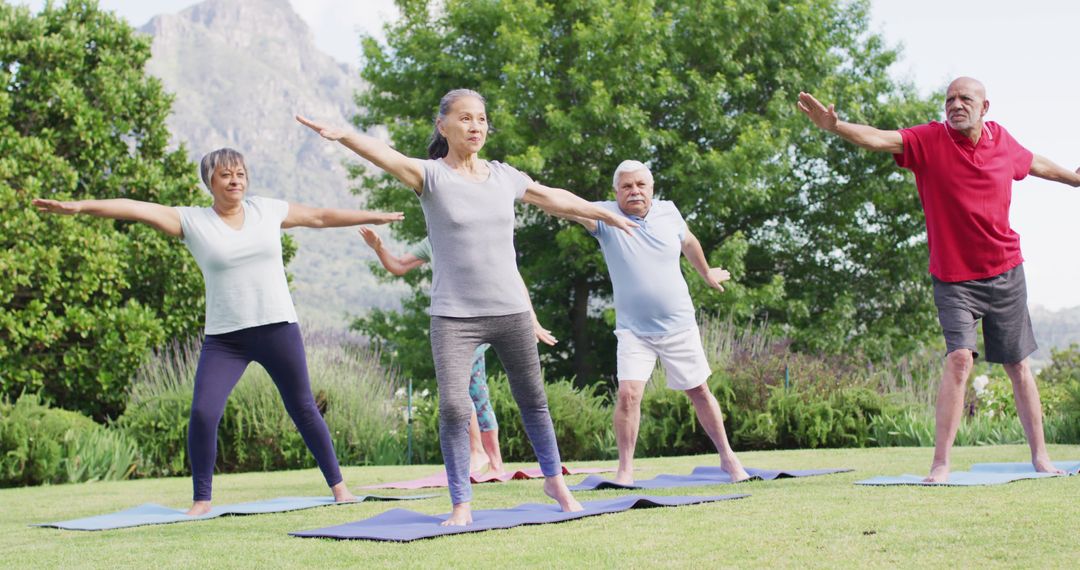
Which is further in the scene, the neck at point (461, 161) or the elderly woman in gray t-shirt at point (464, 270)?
the neck at point (461, 161)

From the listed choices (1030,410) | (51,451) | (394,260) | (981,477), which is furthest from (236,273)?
(51,451)

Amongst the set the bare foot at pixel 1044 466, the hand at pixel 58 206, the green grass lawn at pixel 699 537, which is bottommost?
the green grass lawn at pixel 699 537

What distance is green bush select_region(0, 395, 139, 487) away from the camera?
32.8ft

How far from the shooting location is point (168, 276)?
14781 millimetres

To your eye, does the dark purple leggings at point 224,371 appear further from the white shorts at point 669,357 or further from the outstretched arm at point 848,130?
the outstretched arm at point 848,130

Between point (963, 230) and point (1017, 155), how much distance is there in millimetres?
626

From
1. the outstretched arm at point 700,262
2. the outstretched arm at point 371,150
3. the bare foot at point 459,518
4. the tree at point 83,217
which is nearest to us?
the outstretched arm at point 371,150

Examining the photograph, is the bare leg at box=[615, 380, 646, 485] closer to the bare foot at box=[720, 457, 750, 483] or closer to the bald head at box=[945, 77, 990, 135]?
the bare foot at box=[720, 457, 750, 483]

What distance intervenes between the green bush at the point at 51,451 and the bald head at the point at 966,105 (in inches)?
319

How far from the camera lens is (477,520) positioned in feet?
16.1

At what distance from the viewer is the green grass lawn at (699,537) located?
361 cm

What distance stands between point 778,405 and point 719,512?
21.8 ft

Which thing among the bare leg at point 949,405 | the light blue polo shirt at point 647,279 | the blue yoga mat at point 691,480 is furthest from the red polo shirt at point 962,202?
the blue yoga mat at point 691,480

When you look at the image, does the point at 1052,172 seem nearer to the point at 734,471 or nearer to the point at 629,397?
the point at 734,471
